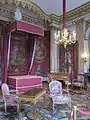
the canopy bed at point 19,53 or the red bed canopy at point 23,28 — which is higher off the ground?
the red bed canopy at point 23,28

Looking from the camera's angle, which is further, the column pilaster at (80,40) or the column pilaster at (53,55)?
the column pilaster at (53,55)

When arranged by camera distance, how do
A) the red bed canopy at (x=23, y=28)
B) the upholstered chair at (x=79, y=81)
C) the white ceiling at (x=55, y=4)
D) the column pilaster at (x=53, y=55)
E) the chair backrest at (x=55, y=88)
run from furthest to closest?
the column pilaster at (x=53, y=55), the white ceiling at (x=55, y=4), the upholstered chair at (x=79, y=81), the red bed canopy at (x=23, y=28), the chair backrest at (x=55, y=88)

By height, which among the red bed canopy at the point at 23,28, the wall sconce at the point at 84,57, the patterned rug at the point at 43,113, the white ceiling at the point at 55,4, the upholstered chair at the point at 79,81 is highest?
the white ceiling at the point at 55,4

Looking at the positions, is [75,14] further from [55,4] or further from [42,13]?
[42,13]

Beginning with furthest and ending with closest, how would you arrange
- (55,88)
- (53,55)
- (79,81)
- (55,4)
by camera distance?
(53,55) → (55,4) → (79,81) → (55,88)

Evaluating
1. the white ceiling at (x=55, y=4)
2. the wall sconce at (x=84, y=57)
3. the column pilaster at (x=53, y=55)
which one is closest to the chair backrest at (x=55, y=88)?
the wall sconce at (x=84, y=57)

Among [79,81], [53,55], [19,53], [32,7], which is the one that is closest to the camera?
[32,7]

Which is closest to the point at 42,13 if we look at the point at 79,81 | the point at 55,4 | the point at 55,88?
the point at 55,4

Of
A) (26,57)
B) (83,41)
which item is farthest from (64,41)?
(26,57)

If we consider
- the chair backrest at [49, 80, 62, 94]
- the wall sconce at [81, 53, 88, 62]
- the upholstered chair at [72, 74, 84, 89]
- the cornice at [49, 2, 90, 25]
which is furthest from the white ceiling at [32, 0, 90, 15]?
the chair backrest at [49, 80, 62, 94]

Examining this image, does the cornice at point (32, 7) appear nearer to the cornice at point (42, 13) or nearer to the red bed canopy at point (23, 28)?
→ the cornice at point (42, 13)

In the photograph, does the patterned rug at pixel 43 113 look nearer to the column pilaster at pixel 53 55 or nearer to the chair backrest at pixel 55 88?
the chair backrest at pixel 55 88

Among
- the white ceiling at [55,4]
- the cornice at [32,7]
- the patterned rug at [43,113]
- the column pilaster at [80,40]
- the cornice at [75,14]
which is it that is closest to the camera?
the patterned rug at [43,113]

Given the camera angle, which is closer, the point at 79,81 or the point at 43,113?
the point at 43,113
